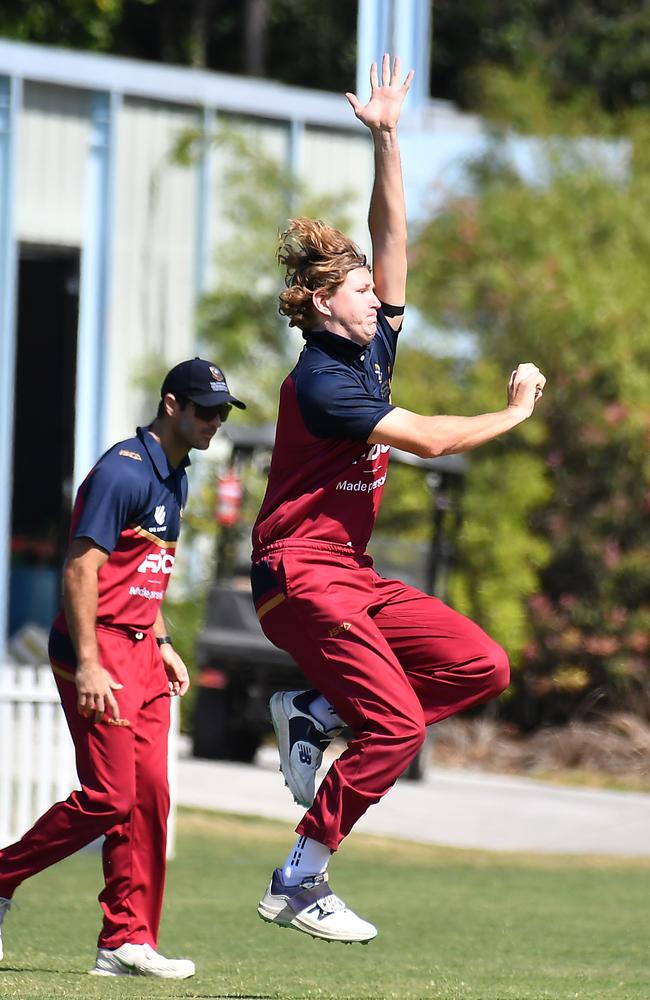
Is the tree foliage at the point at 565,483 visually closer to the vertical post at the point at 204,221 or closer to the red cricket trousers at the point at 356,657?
the vertical post at the point at 204,221

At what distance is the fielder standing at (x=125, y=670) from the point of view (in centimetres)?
632

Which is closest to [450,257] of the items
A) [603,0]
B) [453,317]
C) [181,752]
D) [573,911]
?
[453,317]

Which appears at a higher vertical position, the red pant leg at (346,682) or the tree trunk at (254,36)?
the tree trunk at (254,36)

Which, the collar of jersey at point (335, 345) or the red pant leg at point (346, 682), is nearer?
the red pant leg at point (346, 682)

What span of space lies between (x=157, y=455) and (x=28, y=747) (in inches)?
171

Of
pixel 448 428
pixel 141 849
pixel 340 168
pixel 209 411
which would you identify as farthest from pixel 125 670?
pixel 340 168

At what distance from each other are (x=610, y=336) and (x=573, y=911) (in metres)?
8.32

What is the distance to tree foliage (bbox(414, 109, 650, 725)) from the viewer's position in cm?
1638

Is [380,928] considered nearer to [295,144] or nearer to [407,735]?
[407,735]

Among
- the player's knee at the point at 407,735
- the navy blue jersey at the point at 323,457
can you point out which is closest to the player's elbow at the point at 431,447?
the navy blue jersey at the point at 323,457

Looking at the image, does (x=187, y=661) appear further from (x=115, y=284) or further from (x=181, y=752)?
(x=115, y=284)

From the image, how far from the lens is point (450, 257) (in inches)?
699

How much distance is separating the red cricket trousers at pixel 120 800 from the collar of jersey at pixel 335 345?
1.33 metres

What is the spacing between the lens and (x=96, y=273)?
17391mm
